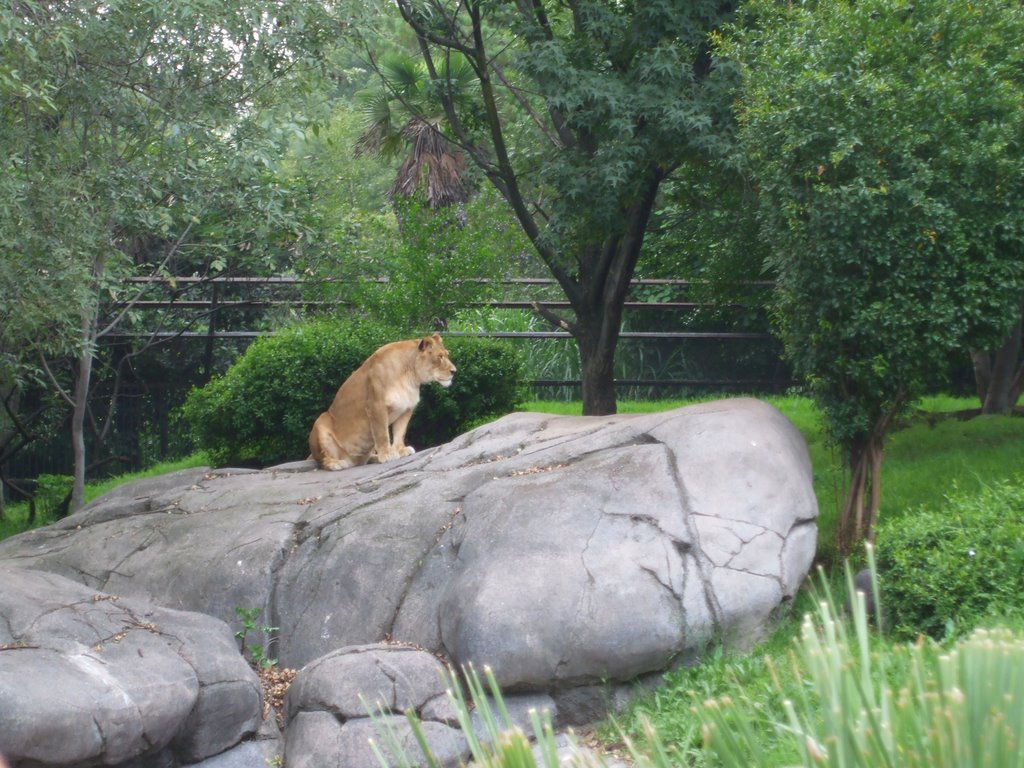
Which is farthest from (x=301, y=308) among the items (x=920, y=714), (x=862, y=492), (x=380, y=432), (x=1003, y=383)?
(x=920, y=714)

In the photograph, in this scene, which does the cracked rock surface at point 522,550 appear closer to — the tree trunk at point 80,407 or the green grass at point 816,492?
the green grass at point 816,492

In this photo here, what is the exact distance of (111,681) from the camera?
22.2 feet

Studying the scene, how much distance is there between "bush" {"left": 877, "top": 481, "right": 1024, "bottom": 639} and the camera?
264 inches

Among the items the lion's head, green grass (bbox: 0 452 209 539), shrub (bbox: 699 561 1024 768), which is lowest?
green grass (bbox: 0 452 209 539)

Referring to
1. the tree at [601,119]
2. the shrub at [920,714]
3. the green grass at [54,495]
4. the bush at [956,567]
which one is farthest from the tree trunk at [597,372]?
the shrub at [920,714]

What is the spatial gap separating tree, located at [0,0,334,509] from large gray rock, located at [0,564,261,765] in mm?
2782

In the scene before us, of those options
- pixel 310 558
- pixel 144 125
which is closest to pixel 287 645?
pixel 310 558

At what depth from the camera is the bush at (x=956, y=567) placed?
22.0 ft

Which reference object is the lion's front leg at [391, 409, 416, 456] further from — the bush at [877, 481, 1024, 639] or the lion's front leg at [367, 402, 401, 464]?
the bush at [877, 481, 1024, 639]

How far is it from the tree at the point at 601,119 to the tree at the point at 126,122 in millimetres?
2002

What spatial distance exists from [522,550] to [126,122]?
5147 mm

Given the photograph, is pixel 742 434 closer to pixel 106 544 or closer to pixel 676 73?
pixel 676 73

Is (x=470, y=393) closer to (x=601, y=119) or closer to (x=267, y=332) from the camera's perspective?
(x=601, y=119)

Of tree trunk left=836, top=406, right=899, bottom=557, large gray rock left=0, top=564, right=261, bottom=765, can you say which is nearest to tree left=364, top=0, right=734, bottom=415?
tree trunk left=836, top=406, right=899, bottom=557
